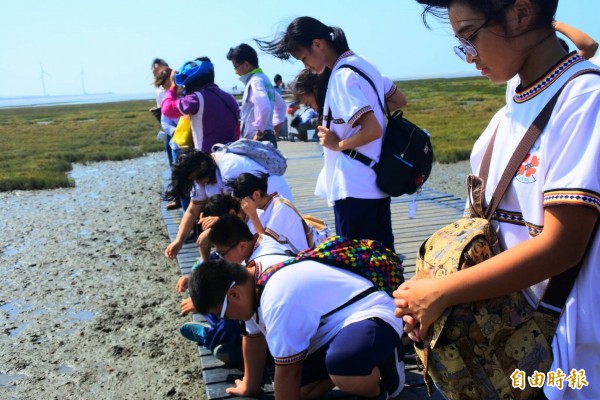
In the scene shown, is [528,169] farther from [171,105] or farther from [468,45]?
[171,105]

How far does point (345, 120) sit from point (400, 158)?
37cm

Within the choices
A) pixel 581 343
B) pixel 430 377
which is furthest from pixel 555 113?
pixel 430 377

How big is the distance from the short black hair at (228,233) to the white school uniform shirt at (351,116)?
56 cm

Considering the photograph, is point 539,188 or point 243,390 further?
point 243,390

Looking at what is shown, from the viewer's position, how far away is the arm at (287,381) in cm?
232

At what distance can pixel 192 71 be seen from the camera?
5.23m

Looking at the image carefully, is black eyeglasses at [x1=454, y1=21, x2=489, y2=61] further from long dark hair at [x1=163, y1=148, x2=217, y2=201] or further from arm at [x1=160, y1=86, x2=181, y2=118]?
arm at [x1=160, y1=86, x2=181, y2=118]

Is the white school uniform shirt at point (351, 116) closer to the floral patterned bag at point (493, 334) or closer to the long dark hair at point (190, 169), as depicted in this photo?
the long dark hair at point (190, 169)

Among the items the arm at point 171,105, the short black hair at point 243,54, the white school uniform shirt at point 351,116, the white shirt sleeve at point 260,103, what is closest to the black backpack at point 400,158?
the white school uniform shirt at point 351,116

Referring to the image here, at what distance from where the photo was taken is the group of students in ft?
4.15

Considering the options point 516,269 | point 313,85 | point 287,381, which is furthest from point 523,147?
point 313,85

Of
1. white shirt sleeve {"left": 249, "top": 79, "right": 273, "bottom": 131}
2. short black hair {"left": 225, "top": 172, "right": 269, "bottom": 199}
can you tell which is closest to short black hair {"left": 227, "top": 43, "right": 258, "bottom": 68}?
white shirt sleeve {"left": 249, "top": 79, "right": 273, "bottom": 131}

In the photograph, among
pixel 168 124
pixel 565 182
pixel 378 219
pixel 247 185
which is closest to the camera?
pixel 565 182

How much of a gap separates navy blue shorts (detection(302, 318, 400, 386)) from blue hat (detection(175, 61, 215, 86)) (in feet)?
11.1
